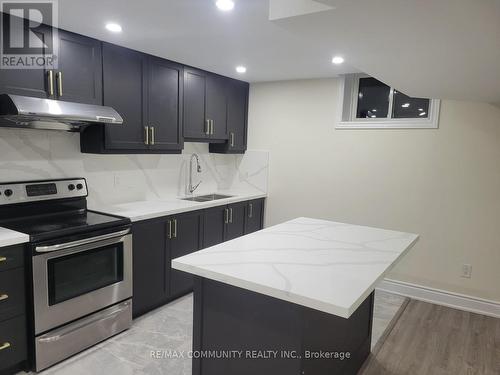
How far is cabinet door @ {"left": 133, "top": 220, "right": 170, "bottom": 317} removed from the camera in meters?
2.93

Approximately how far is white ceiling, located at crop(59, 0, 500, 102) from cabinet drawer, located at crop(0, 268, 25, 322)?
5.38ft

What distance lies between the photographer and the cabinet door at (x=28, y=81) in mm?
2287

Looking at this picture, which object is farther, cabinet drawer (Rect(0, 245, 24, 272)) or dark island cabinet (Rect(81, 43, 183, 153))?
dark island cabinet (Rect(81, 43, 183, 153))

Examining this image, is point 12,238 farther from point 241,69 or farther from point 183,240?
point 241,69

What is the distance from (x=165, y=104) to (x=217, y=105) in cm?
80

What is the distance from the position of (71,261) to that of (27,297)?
317 millimetres

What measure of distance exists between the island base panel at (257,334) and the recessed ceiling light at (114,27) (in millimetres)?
1827

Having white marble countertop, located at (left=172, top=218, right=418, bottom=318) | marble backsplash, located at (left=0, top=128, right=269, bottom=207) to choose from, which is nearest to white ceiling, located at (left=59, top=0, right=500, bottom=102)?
marble backsplash, located at (left=0, top=128, right=269, bottom=207)

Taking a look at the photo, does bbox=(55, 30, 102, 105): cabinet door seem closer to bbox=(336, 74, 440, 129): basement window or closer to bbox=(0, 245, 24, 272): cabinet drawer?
bbox=(0, 245, 24, 272): cabinet drawer

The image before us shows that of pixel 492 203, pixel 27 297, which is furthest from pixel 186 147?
pixel 492 203

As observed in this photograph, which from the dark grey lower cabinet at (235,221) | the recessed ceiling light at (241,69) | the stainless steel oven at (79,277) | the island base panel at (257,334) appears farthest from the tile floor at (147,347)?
the recessed ceiling light at (241,69)

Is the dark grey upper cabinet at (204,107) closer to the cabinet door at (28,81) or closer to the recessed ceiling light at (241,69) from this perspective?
the recessed ceiling light at (241,69)

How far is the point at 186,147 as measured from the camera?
4.14 meters

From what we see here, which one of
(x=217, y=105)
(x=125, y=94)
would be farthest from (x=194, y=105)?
(x=125, y=94)
